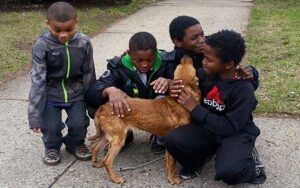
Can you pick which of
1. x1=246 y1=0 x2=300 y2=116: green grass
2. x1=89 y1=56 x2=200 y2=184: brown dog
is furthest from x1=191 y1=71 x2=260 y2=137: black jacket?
x1=246 y1=0 x2=300 y2=116: green grass

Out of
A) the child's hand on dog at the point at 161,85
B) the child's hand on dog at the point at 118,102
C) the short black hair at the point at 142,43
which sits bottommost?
the child's hand on dog at the point at 118,102

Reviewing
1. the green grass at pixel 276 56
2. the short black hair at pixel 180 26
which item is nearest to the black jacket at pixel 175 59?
the short black hair at pixel 180 26

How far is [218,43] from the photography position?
3.48m

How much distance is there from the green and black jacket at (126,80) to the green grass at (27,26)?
2944mm

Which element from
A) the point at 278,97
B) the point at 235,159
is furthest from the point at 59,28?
the point at 278,97

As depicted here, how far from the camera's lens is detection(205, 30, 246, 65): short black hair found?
3.47 meters

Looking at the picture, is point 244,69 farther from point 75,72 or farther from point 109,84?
point 75,72

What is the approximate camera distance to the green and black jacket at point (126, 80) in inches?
155

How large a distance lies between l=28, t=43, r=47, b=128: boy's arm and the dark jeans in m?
0.15

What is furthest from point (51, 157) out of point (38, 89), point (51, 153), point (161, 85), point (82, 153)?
point (161, 85)

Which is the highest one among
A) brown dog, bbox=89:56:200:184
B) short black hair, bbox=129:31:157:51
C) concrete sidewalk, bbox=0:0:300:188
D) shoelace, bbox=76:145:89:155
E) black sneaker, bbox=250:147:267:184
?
short black hair, bbox=129:31:157:51

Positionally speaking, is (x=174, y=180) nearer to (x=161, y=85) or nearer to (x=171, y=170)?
(x=171, y=170)

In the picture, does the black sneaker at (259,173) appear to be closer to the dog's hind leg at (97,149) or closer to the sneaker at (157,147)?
the sneaker at (157,147)

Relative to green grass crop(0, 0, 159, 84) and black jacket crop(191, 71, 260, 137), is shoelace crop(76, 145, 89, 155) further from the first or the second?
green grass crop(0, 0, 159, 84)
